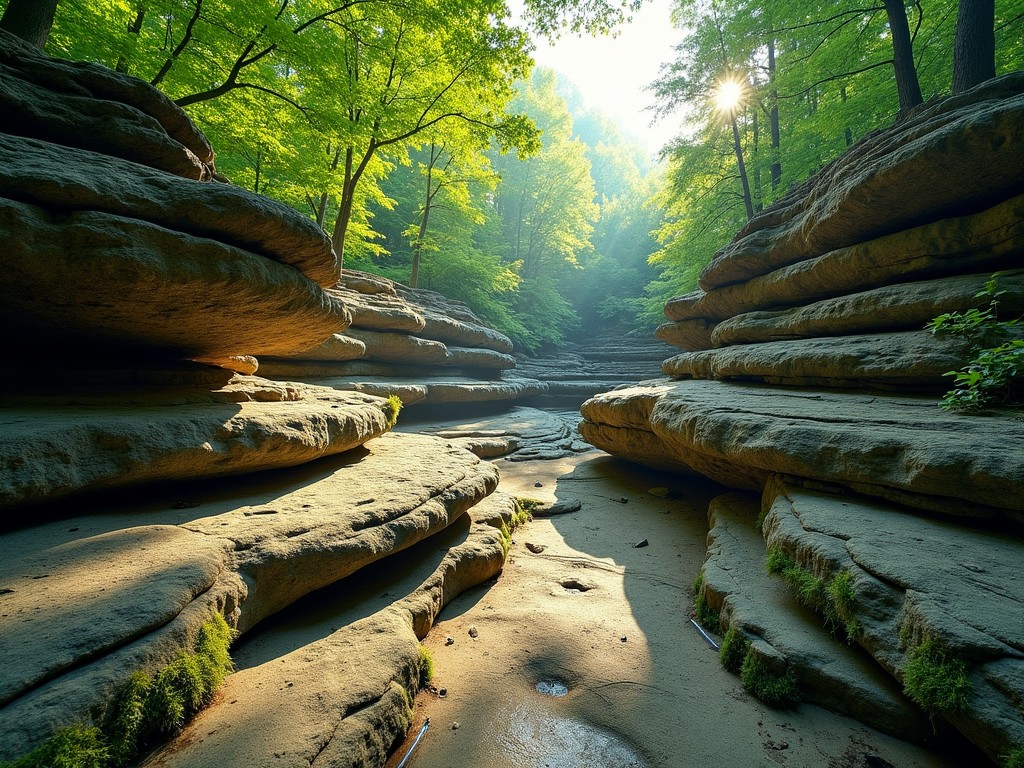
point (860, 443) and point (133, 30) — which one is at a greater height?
point (133, 30)

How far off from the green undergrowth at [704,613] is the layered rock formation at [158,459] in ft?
7.54

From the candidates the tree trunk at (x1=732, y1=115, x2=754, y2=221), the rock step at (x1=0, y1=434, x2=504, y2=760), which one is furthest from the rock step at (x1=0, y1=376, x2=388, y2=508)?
the tree trunk at (x1=732, y1=115, x2=754, y2=221)

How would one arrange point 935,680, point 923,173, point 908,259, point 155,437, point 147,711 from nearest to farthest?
point 147,711
point 935,680
point 155,437
point 923,173
point 908,259

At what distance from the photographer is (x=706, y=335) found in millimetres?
12336

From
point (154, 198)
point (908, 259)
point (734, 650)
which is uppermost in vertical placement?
point (908, 259)

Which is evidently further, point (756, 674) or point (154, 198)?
point (154, 198)

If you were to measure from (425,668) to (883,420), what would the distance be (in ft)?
17.2

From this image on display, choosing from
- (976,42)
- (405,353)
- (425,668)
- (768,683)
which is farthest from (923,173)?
(405,353)

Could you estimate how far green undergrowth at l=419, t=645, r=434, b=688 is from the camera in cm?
309

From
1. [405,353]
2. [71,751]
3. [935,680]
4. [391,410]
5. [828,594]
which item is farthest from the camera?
[405,353]

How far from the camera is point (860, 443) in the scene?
3.95 meters

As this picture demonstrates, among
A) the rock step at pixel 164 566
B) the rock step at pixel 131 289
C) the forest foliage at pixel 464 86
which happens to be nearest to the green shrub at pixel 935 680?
the rock step at pixel 164 566

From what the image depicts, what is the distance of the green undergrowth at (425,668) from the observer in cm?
309

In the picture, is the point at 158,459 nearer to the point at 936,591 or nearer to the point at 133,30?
the point at 936,591
